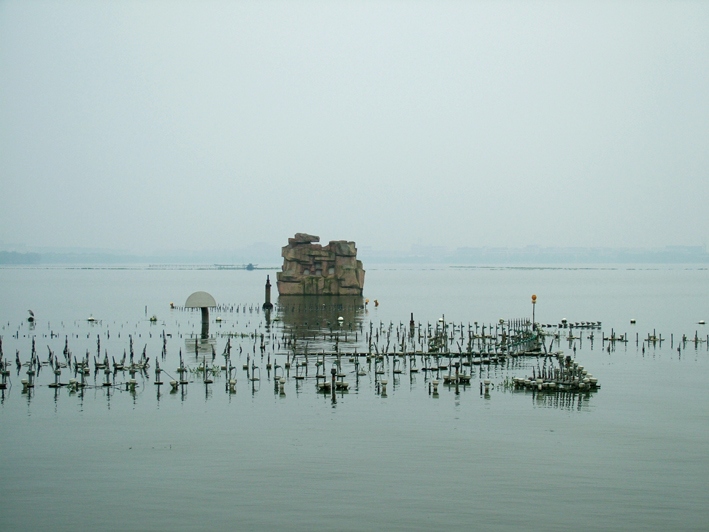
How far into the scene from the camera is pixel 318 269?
114 m

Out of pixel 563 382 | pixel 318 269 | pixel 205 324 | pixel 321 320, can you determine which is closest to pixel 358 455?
pixel 563 382

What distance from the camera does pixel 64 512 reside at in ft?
65.1

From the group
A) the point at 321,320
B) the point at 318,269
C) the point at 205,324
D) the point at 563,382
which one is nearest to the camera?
the point at 563,382

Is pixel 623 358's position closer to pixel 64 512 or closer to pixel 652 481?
pixel 652 481

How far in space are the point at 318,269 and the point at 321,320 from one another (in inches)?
1444

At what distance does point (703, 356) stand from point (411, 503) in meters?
39.8

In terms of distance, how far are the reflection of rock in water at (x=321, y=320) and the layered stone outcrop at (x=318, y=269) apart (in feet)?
5.40

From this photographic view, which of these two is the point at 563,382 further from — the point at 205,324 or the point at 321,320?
the point at 321,320

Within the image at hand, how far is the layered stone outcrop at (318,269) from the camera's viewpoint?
11200cm

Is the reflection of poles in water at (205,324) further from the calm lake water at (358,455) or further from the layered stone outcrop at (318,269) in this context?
the layered stone outcrop at (318,269)

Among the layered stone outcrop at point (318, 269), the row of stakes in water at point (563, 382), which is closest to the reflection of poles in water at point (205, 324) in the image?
the row of stakes in water at point (563, 382)

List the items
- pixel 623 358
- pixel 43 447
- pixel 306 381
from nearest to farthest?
pixel 43 447, pixel 306 381, pixel 623 358

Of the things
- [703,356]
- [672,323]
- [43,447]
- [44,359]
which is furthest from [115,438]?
[672,323]

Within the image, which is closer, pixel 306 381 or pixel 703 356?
pixel 306 381
